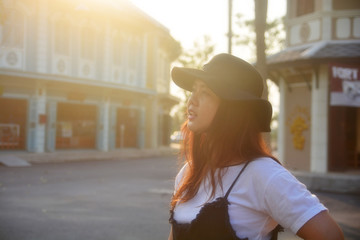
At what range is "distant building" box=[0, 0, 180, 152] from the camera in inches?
799

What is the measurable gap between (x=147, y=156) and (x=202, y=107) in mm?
23093

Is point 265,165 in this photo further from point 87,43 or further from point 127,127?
point 127,127

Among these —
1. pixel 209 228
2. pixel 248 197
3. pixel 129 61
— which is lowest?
pixel 209 228

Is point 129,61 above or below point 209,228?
above

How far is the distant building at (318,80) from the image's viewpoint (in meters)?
12.4

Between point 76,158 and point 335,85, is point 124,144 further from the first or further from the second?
point 335,85

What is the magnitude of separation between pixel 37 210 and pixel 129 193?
2.68 meters

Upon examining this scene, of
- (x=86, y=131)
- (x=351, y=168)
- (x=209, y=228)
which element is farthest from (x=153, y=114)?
(x=209, y=228)

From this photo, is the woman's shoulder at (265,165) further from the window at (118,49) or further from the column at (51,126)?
the window at (118,49)

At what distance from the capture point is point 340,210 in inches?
337

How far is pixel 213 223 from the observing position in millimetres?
1752

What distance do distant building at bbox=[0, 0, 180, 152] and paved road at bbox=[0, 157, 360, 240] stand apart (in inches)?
310

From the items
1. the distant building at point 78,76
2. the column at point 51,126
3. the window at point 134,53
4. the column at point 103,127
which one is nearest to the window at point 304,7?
the distant building at point 78,76

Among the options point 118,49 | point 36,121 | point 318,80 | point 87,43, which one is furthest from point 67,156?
point 318,80
